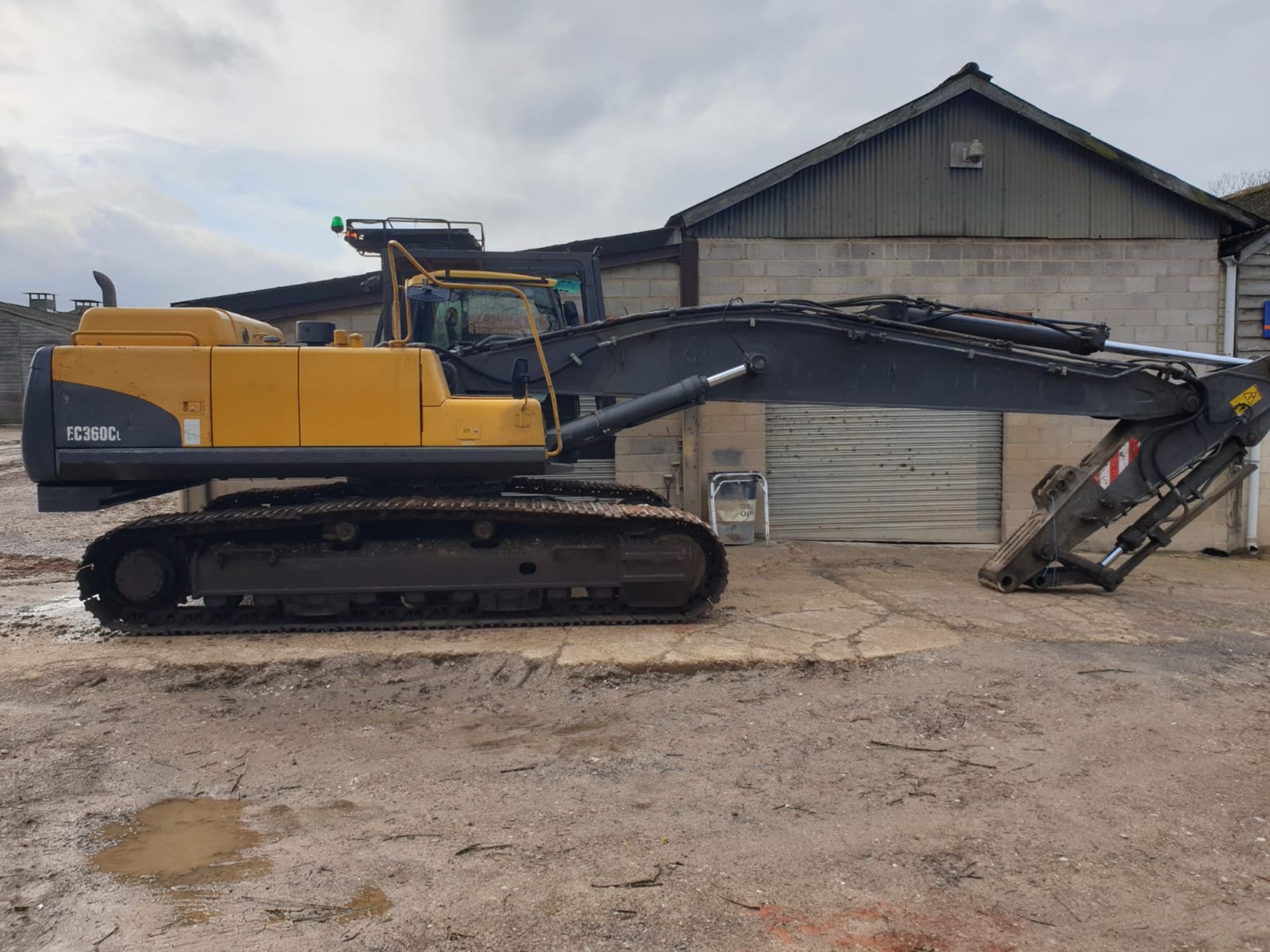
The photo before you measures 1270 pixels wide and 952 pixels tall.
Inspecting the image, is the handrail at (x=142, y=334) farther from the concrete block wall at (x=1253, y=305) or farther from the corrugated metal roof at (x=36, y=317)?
the corrugated metal roof at (x=36, y=317)

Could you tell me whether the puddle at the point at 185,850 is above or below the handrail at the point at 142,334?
below

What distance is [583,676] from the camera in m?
5.10

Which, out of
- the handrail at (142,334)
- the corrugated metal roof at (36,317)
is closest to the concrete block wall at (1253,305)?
the handrail at (142,334)

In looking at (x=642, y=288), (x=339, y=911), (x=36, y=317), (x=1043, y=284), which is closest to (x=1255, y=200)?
(x=1043, y=284)

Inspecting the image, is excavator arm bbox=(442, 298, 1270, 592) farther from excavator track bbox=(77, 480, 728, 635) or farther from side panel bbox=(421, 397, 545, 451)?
excavator track bbox=(77, 480, 728, 635)

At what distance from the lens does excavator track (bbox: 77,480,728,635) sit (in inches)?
230

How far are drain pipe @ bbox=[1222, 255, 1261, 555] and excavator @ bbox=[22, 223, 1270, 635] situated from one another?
444cm

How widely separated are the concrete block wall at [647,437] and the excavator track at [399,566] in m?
4.09

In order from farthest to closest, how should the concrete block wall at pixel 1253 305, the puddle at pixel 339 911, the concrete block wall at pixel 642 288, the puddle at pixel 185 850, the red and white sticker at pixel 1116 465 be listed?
the concrete block wall at pixel 1253 305 < the concrete block wall at pixel 642 288 < the red and white sticker at pixel 1116 465 < the puddle at pixel 185 850 < the puddle at pixel 339 911

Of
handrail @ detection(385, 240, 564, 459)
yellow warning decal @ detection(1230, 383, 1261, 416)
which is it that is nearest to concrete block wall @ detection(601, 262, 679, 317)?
handrail @ detection(385, 240, 564, 459)

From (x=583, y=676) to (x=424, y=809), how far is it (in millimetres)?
1717

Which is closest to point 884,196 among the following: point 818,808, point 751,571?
point 751,571

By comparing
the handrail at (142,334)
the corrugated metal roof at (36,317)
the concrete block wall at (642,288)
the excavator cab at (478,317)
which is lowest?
the handrail at (142,334)

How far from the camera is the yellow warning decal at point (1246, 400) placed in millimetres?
6871
